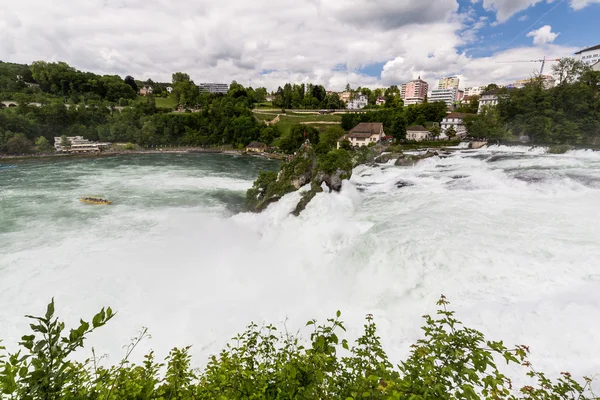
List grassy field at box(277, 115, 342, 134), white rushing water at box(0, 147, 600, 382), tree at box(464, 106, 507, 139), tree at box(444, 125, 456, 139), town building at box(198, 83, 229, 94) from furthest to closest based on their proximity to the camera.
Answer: town building at box(198, 83, 229, 94), grassy field at box(277, 115, 342, 134), tree at box(444, 125, 456, 139), tree at box(464, 106, 507, 139), white rushing water at box(0, 147, 600, 382)

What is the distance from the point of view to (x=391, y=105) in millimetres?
99250

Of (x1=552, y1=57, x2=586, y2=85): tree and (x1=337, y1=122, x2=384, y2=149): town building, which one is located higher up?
(x1=552, y1=57, x2=586, y2=85): tree

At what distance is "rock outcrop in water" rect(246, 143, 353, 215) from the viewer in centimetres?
2473

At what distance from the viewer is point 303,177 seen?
86.3ft

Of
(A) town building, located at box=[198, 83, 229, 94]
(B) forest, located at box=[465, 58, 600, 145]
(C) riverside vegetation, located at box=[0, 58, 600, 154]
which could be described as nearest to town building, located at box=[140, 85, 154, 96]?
(C) riverside vegetation, located at box=[0, 58, 600, 154]

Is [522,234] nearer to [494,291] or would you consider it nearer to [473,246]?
[473,246]

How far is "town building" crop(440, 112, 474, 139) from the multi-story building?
122 m

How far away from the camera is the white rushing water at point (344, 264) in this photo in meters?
9.98

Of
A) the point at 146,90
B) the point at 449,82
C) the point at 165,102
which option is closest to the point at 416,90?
the point at 449,82

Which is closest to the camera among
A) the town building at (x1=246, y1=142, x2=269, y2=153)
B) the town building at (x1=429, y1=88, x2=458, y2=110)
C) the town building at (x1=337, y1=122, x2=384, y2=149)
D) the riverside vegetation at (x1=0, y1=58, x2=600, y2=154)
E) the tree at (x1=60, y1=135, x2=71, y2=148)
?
the riverside vegetation at (x1=0, y1=58, x2=600, y2=154)

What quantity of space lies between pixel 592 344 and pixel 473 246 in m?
5.18

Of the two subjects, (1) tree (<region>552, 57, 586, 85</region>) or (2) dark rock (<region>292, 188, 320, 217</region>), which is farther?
(1) tree (<region>552, 57, 586, 85</region>)

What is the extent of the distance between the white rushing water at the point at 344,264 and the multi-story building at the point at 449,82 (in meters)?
175

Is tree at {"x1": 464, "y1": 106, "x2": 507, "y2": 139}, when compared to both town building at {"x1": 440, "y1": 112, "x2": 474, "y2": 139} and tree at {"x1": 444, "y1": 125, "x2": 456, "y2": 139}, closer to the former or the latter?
tree at {"x1": 444, "y1": 125, "x2": 456, "y2": 139}
